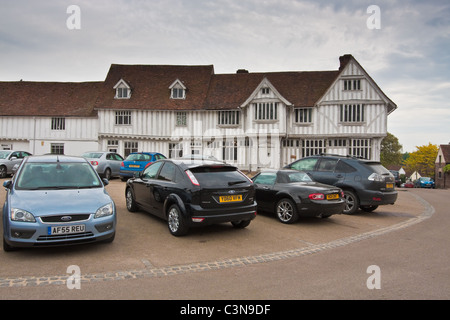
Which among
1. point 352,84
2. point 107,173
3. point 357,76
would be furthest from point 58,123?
point 357,76

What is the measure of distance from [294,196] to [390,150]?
7118 cm

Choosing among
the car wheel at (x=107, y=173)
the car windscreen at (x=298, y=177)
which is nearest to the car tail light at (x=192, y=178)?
the car windscreen at (x=298, y=177)

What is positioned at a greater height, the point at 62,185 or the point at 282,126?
the point at 282,126

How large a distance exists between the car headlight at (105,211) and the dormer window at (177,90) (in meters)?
26.0

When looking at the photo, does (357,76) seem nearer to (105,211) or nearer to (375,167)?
(375,167)

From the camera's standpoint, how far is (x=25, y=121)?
31.8 meters

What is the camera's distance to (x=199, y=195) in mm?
6859

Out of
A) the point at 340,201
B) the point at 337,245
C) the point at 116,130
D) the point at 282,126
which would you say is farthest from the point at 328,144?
the point at 337,245

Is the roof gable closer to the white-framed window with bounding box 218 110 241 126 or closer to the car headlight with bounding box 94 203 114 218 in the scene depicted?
the white-framed window with bounding box 218 110 241 126

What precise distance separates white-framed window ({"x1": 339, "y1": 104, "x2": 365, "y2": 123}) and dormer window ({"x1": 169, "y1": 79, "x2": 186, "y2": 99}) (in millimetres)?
14137
